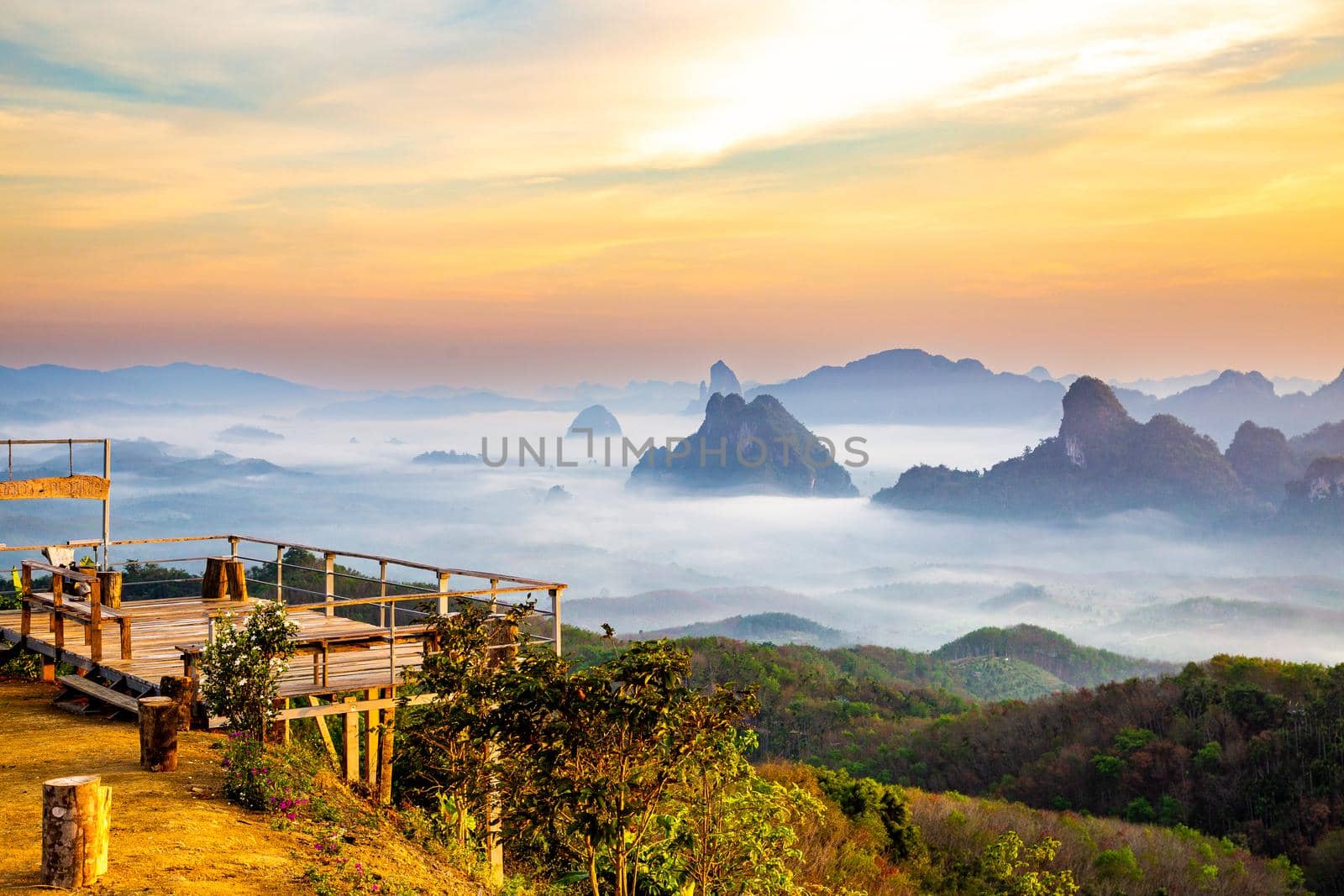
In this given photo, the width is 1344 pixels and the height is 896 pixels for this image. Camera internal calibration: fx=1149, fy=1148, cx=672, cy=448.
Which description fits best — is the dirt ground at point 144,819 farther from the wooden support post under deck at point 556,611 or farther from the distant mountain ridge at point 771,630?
the distant mountain ridge at point 771,630

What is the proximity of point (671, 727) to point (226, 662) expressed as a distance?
4.73 m

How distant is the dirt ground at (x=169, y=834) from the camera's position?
8094 mm

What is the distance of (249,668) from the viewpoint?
10875 mm

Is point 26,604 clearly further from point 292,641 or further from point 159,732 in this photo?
point 292,641

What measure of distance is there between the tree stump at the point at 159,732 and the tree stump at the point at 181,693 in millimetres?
92

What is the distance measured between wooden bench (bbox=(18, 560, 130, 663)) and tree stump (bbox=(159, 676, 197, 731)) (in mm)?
1895

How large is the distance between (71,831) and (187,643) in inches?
255

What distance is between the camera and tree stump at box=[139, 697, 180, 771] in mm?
10391

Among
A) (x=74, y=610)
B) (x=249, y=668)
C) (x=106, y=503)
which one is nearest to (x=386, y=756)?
(x=249, y=668)

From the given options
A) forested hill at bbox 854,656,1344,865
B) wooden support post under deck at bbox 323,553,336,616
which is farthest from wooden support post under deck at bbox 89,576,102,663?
forested hill at bbox 854,656,1344,865

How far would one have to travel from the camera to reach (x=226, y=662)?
10.9 meters

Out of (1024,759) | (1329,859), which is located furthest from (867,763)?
(1329,859)

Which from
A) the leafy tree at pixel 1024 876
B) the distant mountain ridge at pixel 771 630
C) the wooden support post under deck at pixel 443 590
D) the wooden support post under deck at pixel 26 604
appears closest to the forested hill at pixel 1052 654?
the distant mountain ridge at pixel 771 630

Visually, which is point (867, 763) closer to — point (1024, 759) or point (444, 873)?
point (1024, 759)
